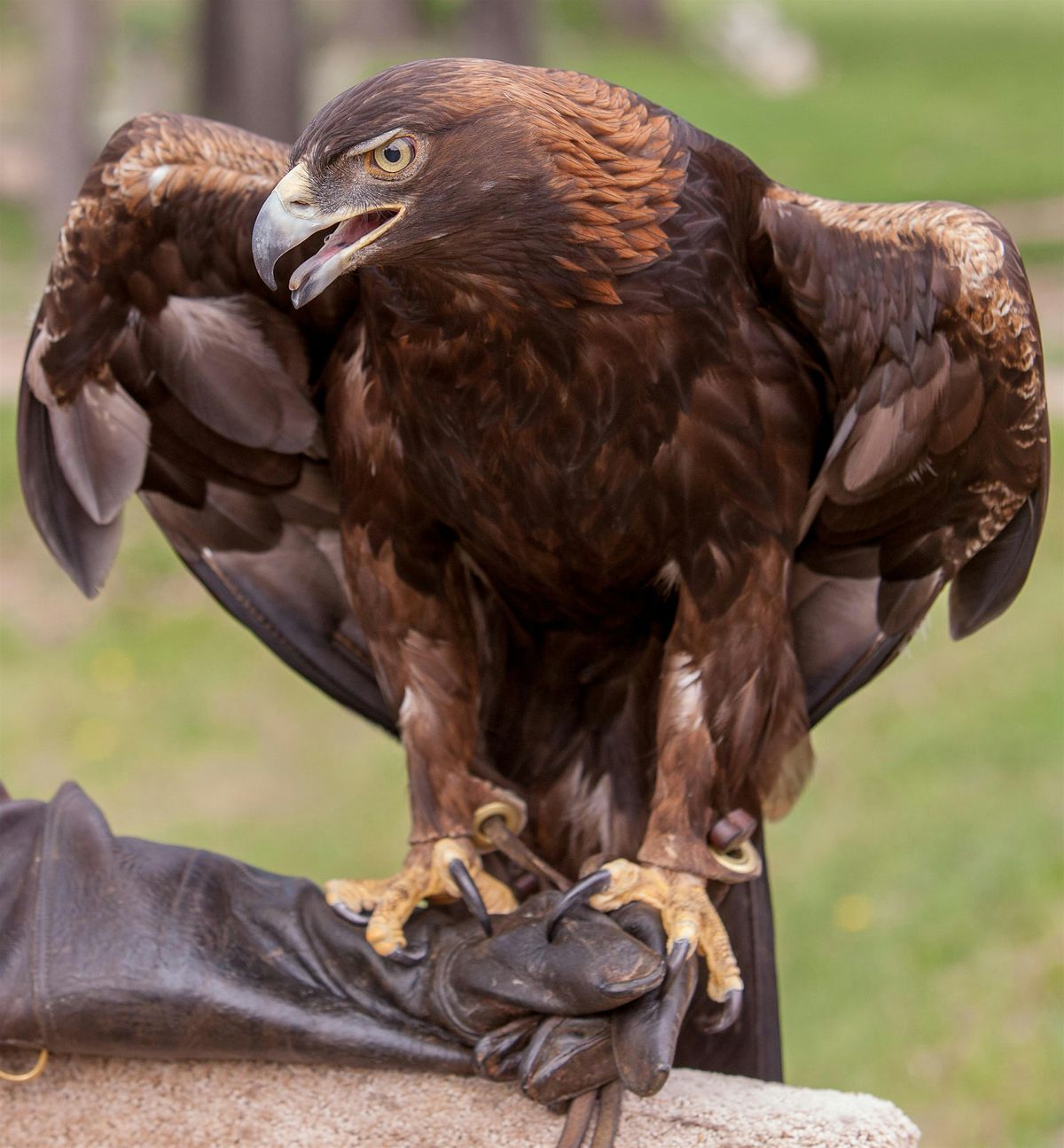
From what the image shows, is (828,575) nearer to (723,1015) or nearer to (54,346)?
(723,1015)

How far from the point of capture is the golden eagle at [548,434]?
2424 mm

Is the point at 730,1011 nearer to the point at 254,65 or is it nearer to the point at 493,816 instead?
the point at 493,816

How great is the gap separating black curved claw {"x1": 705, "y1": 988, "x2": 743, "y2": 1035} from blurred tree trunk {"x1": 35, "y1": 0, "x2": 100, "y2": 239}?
9.91 metres

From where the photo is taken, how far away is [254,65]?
34.4 ft

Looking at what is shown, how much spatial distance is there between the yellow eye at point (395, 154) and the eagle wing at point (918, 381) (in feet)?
2.11

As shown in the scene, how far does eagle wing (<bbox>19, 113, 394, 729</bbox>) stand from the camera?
111 inches

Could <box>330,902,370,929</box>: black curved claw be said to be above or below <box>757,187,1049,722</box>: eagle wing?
below

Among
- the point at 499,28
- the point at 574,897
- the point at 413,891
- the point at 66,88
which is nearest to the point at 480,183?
the point at 574,897

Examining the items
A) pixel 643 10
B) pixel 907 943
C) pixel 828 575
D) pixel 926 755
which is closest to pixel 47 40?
pixel 926 755

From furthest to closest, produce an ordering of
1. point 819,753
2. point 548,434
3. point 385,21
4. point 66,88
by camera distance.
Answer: point 385,21, point 66,88, point 819,753, point 548,434

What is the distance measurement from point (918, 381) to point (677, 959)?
1021 millimetres

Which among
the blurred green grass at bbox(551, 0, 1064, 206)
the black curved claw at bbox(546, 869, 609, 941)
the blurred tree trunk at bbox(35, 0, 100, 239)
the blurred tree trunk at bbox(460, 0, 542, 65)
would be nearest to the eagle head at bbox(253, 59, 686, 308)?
the black curved claw at bbox(546, 869, 609, 941)

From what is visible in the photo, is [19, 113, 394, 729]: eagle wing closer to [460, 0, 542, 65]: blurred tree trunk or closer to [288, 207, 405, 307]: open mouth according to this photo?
[288, 207, 405, 307]: open mouth

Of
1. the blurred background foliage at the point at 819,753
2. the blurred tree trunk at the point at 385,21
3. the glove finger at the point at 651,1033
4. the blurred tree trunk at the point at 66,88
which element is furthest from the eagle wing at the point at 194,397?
the blurred tree trunk at the point at 385,21
